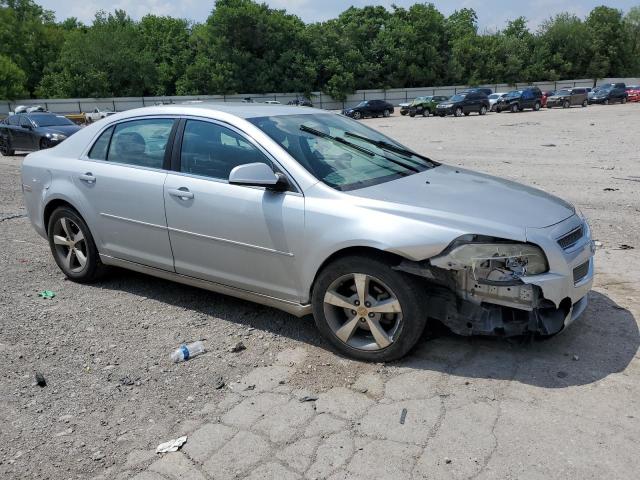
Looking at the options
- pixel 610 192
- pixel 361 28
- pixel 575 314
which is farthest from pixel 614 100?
pixel 575 314

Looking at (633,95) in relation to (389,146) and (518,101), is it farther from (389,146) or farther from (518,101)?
(389,146)

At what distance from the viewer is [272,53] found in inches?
2459

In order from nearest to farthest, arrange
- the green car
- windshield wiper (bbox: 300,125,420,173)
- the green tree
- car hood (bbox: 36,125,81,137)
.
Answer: windshield wiper (bbox: 300,125,420,173)
car hood (bbox: 36,125,81,137)
the green car
the green tree

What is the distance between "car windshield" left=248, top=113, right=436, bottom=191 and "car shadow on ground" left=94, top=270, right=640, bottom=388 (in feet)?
3.85

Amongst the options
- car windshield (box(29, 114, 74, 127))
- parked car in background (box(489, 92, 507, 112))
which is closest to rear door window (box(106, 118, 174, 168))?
car windshield (box(29, 114, 74, 127))

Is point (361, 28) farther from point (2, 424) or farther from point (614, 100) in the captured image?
point (2, 424)

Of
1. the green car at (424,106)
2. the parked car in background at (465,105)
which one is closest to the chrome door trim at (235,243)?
the parked car in background at (465,105)

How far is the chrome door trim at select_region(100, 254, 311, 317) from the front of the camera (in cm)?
396

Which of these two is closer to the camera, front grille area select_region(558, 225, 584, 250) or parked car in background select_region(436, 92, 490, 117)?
front grille area select_region(558, 225, 584, 250)

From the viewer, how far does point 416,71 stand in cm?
6888

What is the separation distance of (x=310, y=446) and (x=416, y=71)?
230 feet

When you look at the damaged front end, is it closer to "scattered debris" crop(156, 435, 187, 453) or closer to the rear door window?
"scattered debris" crop(156, 435, 187, 453)

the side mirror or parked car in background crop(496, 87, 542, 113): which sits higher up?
the side mirror

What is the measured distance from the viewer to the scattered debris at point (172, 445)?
295 centimetres
